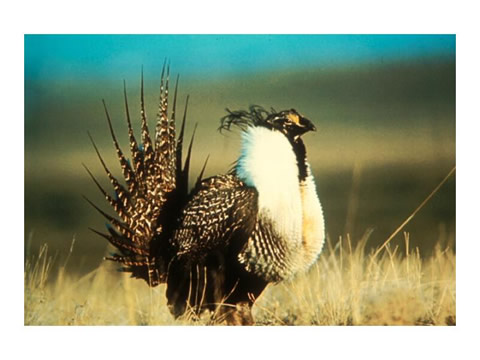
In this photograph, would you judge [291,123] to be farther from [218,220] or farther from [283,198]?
[218,220]

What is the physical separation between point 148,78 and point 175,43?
24 centimetres

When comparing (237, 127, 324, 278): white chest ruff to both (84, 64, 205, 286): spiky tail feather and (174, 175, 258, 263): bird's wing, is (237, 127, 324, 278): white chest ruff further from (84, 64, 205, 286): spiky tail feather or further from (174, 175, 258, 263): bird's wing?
(84, 64, 205, 286): spiky tail feather

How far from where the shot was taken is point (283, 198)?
3.63m

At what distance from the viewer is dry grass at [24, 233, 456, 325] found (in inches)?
147

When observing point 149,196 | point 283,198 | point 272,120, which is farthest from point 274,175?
point 149,196

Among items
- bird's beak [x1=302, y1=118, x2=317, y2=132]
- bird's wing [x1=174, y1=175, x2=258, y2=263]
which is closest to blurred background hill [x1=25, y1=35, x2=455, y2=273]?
bird's beak [x1=302, y1=118, x2=317, y2=132]

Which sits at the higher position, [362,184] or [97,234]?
[362,184]

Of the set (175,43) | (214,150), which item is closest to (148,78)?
(175,43)

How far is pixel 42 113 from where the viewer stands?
382 centimetres

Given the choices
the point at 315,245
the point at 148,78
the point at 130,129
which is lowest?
the point at 315,245

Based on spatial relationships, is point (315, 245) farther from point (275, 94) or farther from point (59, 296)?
point (59, 296)

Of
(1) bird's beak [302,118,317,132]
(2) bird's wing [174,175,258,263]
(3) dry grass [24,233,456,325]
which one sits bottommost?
(3) dry grass [24,233,456,325]

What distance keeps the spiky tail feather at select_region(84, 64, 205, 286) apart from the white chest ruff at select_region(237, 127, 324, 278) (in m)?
0.35

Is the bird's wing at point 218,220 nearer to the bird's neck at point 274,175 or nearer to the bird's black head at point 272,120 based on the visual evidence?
the bird's neck at point 274,175
